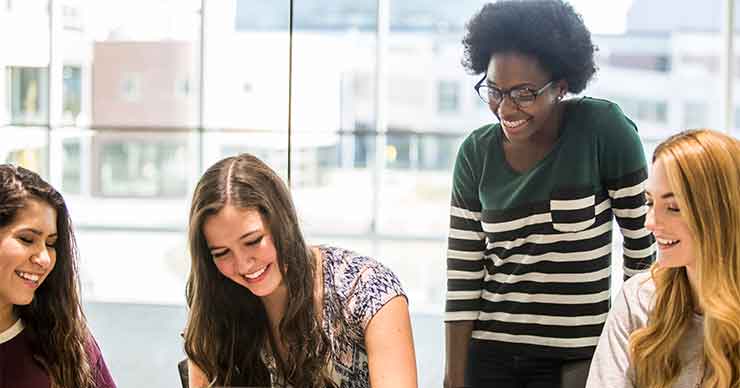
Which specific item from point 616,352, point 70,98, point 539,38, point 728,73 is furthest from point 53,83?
point 616,352

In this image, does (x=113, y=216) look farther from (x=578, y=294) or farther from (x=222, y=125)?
(x=578, y=294)

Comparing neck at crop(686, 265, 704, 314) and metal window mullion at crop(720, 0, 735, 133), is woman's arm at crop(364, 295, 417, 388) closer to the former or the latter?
neck at crop(686, 265, 704, 314)

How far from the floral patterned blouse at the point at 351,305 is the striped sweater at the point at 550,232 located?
0.48 metres

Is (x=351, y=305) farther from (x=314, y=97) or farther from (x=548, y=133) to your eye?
(x=314, y=97)

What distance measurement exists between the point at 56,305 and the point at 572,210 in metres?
1.27

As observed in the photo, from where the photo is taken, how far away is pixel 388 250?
13.5ft

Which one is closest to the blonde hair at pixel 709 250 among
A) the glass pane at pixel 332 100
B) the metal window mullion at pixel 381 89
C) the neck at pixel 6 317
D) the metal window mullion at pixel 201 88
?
the neck at pixel 6 317

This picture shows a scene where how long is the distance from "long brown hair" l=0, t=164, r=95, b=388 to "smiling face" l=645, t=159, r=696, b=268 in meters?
1.26

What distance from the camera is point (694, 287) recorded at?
6.57 ft

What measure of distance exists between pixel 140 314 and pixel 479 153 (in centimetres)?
271

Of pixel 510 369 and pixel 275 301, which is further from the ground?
pixel 275 301

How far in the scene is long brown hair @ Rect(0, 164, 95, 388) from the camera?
219 cm

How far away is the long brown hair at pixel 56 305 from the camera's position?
2.19 m

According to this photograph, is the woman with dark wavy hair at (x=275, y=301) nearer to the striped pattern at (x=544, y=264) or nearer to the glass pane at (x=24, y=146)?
the striped pattern at (x=544, y=264)
